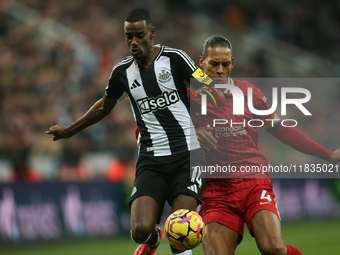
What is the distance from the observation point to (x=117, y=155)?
1136 centimetres

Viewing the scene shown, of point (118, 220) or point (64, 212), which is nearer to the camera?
point (64, 212)

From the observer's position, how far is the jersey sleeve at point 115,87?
17.9ft

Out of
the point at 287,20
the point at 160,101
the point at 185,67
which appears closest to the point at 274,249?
the point at 160,101

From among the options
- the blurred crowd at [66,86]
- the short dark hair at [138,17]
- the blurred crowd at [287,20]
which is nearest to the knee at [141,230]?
the short dark hair at [138,17]

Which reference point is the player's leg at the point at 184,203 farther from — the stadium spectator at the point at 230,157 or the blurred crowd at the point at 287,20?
the blurred crowd at the point at 287,20

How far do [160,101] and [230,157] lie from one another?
35.7 inches

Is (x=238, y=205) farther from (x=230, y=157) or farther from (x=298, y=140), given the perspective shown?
(x=298, y=140)

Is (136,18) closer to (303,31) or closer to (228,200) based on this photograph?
(228,200)

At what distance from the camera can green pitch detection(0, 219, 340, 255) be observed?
29.2 ft

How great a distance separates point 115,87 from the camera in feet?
18.0

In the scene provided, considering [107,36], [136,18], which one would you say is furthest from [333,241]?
[107,36]

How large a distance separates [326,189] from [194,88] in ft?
30.3

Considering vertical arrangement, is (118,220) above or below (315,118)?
below

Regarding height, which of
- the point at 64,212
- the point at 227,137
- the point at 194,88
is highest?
the point at 194,88
